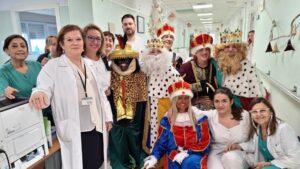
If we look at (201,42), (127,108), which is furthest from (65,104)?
(201,42)

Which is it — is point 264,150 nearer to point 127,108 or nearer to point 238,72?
point 238,72

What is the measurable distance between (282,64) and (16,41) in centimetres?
304

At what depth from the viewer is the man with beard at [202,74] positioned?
89.7 inches

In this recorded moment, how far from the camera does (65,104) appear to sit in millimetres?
1527

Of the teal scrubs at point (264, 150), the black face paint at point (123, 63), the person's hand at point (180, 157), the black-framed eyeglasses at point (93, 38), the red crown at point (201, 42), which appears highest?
the black-framed eyeglasses at point (93, 38)

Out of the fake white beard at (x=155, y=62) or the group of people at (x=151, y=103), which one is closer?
the group of people at (x=151, y=103)

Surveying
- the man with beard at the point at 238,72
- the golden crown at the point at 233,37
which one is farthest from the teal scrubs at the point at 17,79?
the golden crown at the point at 233,37

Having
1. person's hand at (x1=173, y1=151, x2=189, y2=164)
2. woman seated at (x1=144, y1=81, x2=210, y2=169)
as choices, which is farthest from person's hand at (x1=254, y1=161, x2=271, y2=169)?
person's hand at (x1=173, y1=151, x2=189, y2=164)

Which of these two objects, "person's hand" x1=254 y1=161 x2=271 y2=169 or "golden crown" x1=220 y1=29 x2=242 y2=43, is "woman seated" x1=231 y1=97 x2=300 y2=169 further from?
"golden crown" x1=220 y1=29 x2=242 y2=43

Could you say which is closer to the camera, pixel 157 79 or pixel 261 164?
pixel 261 164

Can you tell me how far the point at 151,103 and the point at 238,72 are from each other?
92cm

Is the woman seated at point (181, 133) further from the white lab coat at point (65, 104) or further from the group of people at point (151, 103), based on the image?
the white lab coat at point (65, 104)

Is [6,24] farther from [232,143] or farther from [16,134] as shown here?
[232,143]

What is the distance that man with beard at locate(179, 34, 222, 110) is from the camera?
7.48 ft
